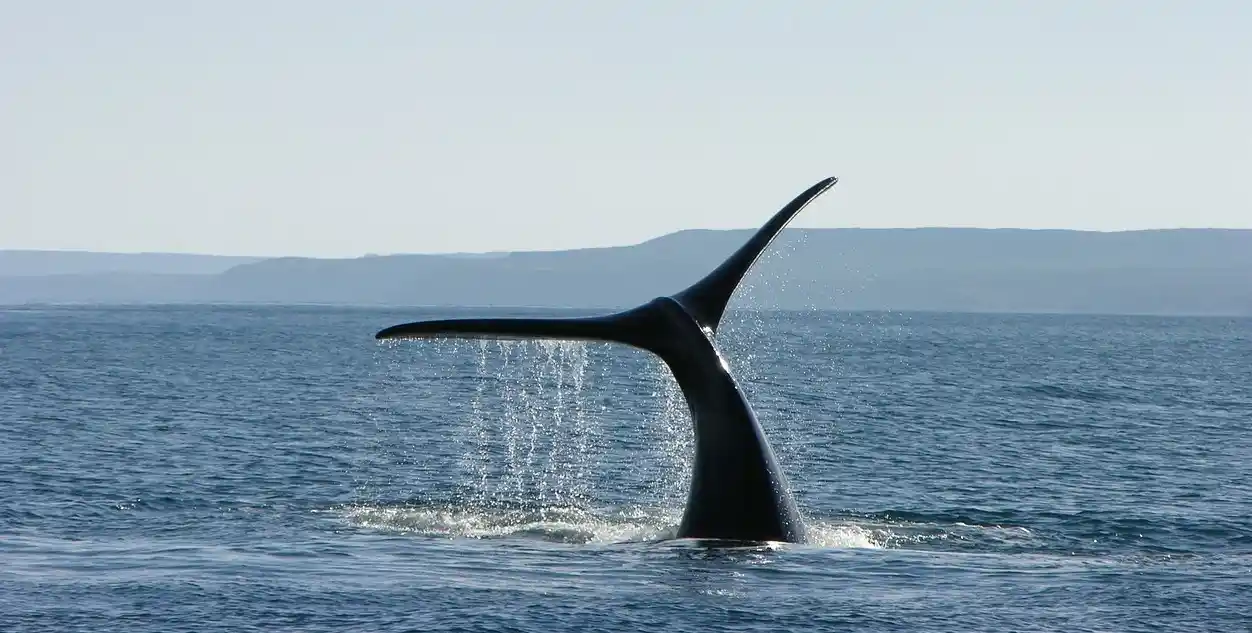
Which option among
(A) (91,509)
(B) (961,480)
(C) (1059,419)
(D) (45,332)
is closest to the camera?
(A) (91,509)

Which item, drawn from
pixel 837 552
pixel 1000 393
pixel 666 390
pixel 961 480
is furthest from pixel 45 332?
pixel 837 552

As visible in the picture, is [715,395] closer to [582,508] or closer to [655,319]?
[655,319]

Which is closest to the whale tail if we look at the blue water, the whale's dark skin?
the whale's dark skin

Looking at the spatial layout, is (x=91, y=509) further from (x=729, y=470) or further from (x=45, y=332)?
(x=45, y=332)

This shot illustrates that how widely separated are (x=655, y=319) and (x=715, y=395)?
891 millimetres

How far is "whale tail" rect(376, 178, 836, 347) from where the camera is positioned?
50.6 ft

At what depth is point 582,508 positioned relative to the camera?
70.9ft

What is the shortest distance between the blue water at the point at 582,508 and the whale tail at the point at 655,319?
207cm

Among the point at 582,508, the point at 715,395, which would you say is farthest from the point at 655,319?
the point at 582,508

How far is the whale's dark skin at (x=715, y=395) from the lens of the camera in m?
15.8

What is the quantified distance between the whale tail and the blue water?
2070 millimetres

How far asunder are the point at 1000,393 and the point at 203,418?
2453 centimetres

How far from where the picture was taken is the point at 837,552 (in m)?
16.7

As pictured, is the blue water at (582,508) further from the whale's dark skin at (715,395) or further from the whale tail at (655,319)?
the whale tail at (655,319)
